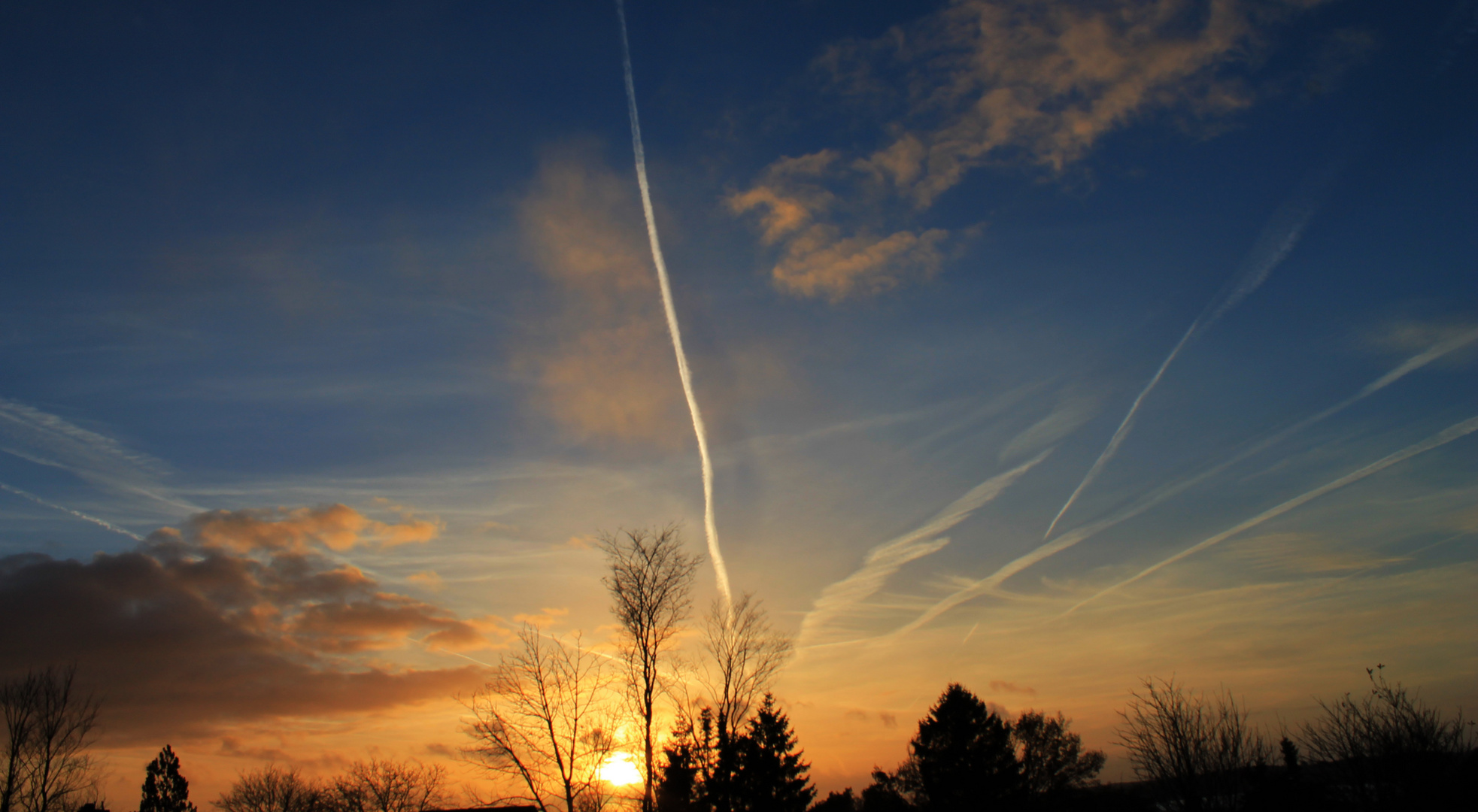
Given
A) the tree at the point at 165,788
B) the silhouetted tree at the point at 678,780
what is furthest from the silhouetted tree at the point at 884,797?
the tree at the point at 165,788

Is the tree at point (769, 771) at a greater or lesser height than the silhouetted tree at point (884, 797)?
greater

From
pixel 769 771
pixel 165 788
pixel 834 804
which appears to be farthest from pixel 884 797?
pixel 165 788

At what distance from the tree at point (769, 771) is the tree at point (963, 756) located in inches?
500

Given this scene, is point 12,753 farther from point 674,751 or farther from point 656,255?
point 656,255

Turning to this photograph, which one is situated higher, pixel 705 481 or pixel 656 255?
pixel 656 255

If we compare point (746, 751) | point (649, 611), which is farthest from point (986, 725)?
point (649, 611)

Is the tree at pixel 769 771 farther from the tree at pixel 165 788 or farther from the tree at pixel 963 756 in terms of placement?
the tree at pixel 165 788

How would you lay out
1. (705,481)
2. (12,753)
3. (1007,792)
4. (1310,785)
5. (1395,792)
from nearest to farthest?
(1395,792)
(1310,785)
(705,481)
(12,753)
(1007,792)

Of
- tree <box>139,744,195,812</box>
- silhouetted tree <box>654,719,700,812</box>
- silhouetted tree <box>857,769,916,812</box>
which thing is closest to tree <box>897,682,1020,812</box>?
silhouetted tree <box>857,769,916,812</box>

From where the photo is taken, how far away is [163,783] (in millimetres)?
72125

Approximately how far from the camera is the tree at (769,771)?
48.1 meters

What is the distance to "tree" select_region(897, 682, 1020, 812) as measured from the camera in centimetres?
6250

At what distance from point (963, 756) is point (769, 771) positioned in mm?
22318

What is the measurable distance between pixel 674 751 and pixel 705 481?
20284 mm
